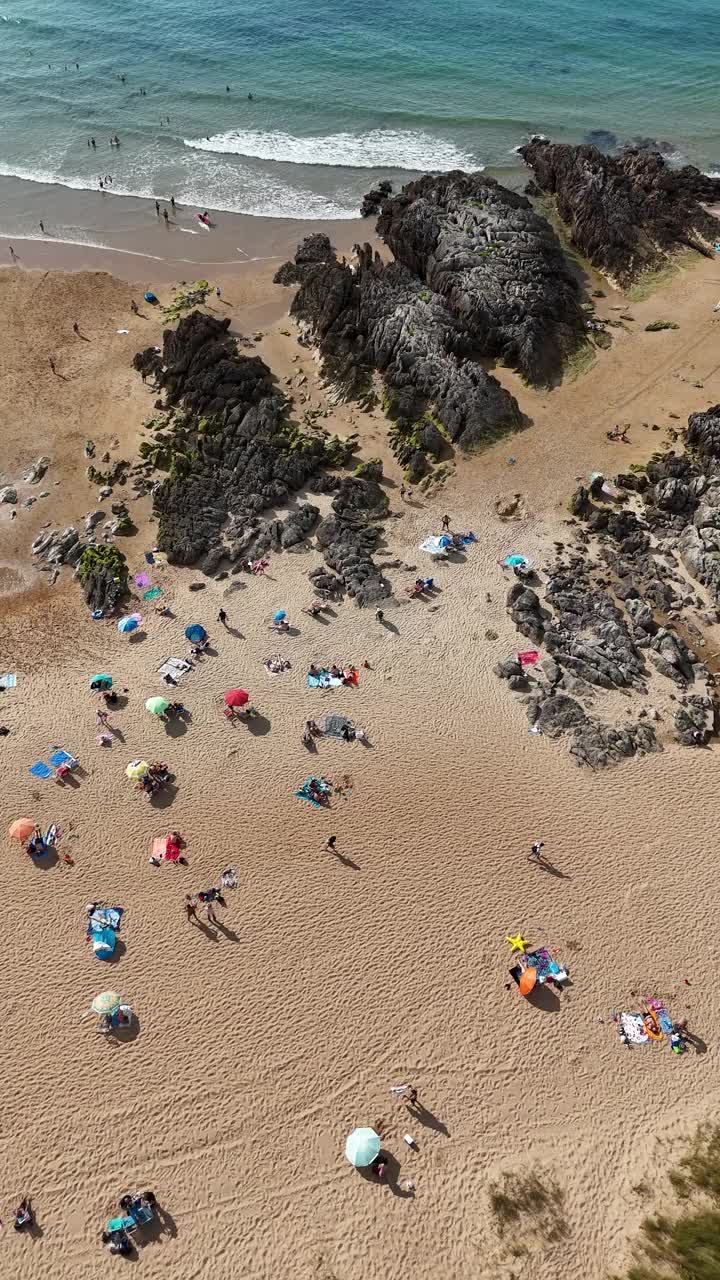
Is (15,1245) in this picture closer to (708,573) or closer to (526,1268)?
(526,1268)

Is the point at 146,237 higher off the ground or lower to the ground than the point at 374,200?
lower

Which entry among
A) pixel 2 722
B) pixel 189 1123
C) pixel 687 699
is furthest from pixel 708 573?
pixel 2 722

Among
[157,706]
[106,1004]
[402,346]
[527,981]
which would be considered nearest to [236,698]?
[157,706]

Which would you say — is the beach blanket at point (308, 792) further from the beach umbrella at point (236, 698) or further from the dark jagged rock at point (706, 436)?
the dark jagged rock at point (706, 436)

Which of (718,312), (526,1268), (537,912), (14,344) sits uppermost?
(718,312)

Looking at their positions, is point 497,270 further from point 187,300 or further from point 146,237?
point 146,237

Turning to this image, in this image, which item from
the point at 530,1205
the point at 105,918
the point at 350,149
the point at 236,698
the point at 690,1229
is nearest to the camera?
the point at 690,1229

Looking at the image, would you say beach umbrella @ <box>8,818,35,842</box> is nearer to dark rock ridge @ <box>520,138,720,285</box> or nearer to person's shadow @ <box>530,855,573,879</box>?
person's shadow @ <box>530,855,573,879</box>

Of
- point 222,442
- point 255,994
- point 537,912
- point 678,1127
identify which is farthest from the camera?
point 222,442
